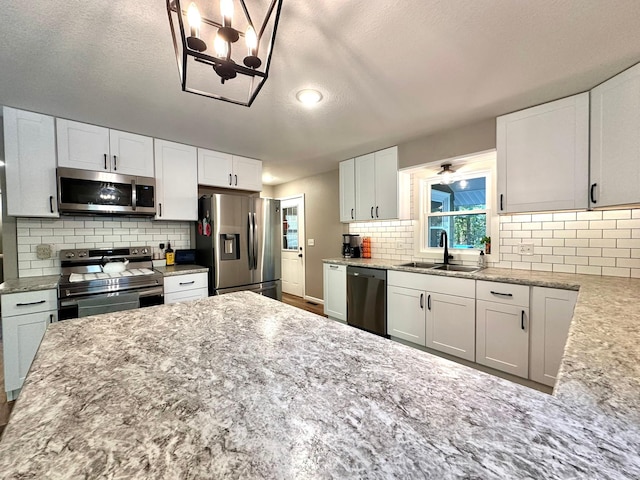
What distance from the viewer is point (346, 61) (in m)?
1.66

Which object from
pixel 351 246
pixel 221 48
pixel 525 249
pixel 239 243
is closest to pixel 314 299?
pixel 351 246

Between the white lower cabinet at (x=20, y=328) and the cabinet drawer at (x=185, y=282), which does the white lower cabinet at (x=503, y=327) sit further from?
the white lower cabinet at (x=20, y=328)

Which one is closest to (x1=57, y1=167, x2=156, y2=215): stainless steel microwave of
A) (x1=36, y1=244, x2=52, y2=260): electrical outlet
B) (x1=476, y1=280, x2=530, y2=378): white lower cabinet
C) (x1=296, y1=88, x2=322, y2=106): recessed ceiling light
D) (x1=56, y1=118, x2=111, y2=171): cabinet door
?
(x1=56, y1=118, x2=111, y2=171): cabinet door

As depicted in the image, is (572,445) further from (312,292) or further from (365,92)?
(312,292)

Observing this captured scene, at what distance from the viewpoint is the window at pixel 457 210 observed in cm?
292

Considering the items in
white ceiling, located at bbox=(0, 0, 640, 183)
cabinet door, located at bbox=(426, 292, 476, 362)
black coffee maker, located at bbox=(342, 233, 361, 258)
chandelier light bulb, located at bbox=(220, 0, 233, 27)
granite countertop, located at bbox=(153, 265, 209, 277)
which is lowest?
cabinet door, located at bbox=(426, 292, 476, 362)

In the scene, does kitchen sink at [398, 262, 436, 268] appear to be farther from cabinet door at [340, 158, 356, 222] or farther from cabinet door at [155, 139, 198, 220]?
cabinet door at [155, 139, 198, 220]

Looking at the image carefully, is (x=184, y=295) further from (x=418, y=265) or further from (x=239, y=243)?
(x=418, y=265)

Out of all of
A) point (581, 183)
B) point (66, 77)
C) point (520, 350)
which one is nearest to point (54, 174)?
point (66, 77)

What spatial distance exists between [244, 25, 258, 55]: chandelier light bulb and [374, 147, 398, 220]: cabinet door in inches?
94.6

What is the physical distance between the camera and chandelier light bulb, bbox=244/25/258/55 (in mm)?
1048

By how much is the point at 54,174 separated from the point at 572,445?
350 cm

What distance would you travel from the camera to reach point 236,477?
40 centimetres

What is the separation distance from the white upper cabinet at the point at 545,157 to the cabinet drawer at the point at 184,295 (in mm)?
3029
